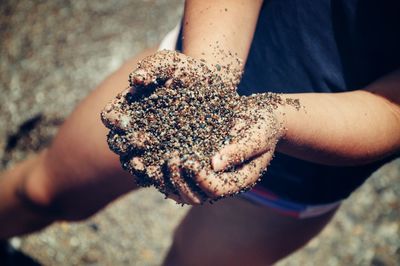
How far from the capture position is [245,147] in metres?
0.80

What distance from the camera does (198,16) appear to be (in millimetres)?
1147

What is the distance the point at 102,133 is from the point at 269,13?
753 millimetres

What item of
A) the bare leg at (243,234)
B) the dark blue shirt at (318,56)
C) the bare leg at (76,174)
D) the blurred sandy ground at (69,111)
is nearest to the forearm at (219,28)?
the dark blue shirt at (318,56)

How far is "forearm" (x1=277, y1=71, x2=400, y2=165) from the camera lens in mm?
949

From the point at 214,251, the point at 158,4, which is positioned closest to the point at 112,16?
the point at 158,4

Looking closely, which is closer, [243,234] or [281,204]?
[281,204]

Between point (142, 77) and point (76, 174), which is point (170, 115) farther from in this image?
point (76, 174)

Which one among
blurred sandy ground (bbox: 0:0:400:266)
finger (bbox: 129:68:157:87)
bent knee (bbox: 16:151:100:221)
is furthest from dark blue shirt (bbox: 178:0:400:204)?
blurred sandy ground (bbox: 0:0:400:266)

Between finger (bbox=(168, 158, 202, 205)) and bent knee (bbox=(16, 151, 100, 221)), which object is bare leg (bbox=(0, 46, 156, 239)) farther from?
finger (bbox=(168, 158, 202, 205))

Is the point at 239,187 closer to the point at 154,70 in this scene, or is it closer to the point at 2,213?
the point at 154,70

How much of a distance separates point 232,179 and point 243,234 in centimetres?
82

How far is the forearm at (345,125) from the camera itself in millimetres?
949

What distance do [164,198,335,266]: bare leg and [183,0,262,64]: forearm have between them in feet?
2.37

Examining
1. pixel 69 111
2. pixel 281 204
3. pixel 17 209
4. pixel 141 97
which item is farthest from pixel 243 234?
pixel 69 111
